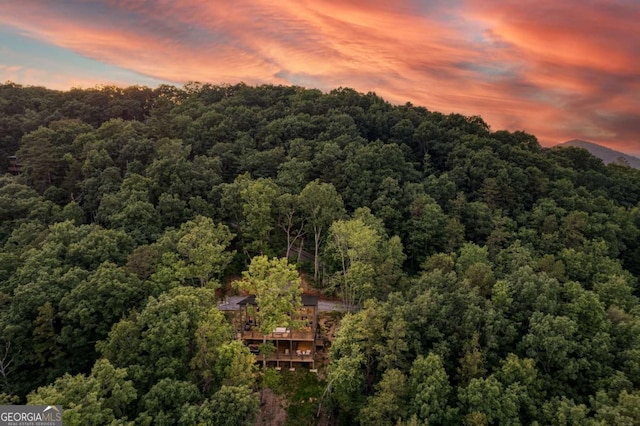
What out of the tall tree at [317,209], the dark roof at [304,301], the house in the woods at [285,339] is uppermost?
the tall tree at [317,209]

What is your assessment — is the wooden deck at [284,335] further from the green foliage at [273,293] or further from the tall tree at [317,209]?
the tall tree at [317,209]

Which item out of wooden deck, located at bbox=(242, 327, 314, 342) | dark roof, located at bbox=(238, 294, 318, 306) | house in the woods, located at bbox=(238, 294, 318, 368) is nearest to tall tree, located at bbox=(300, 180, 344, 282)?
dark roof, located at bbox=(238, 294, 318, 306)

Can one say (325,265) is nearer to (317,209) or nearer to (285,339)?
(317,209)

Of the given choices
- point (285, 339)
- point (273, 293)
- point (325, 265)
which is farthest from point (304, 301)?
point (325, 265)

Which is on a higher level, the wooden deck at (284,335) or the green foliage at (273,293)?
the green foliage at (273,293)

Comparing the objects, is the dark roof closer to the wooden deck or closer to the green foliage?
the green foliage

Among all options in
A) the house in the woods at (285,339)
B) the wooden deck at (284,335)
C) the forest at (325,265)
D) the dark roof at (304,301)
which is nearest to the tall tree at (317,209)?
the forest at (325,265)

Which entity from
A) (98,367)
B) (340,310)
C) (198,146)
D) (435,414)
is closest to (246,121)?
(198,146)
